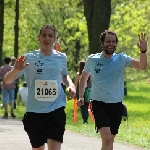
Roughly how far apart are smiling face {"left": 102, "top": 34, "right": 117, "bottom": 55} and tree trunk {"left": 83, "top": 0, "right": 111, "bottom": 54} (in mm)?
13860

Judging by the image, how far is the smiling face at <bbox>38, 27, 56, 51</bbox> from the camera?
830 centimetres

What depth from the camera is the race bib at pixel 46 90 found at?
8281mm

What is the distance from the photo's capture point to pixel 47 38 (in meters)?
8.28

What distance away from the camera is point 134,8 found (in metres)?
41.2

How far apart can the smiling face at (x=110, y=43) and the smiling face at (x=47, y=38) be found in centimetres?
141

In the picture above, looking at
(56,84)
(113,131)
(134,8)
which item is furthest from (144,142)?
(134,8)

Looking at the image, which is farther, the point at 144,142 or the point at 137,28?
the point at 137,28

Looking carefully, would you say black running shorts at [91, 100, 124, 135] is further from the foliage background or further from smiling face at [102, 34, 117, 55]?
the foliage background

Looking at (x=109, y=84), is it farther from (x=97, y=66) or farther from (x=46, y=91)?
(x=46, y=91)

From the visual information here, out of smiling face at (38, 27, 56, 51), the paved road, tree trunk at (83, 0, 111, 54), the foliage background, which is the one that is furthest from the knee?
the foliage background

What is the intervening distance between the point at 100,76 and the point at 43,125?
1733 millimetres

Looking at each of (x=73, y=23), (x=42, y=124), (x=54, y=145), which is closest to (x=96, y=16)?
(x=42, y=124)

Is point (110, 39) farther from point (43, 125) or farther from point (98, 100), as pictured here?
point (43, 125)

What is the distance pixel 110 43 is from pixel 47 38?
1.53m
